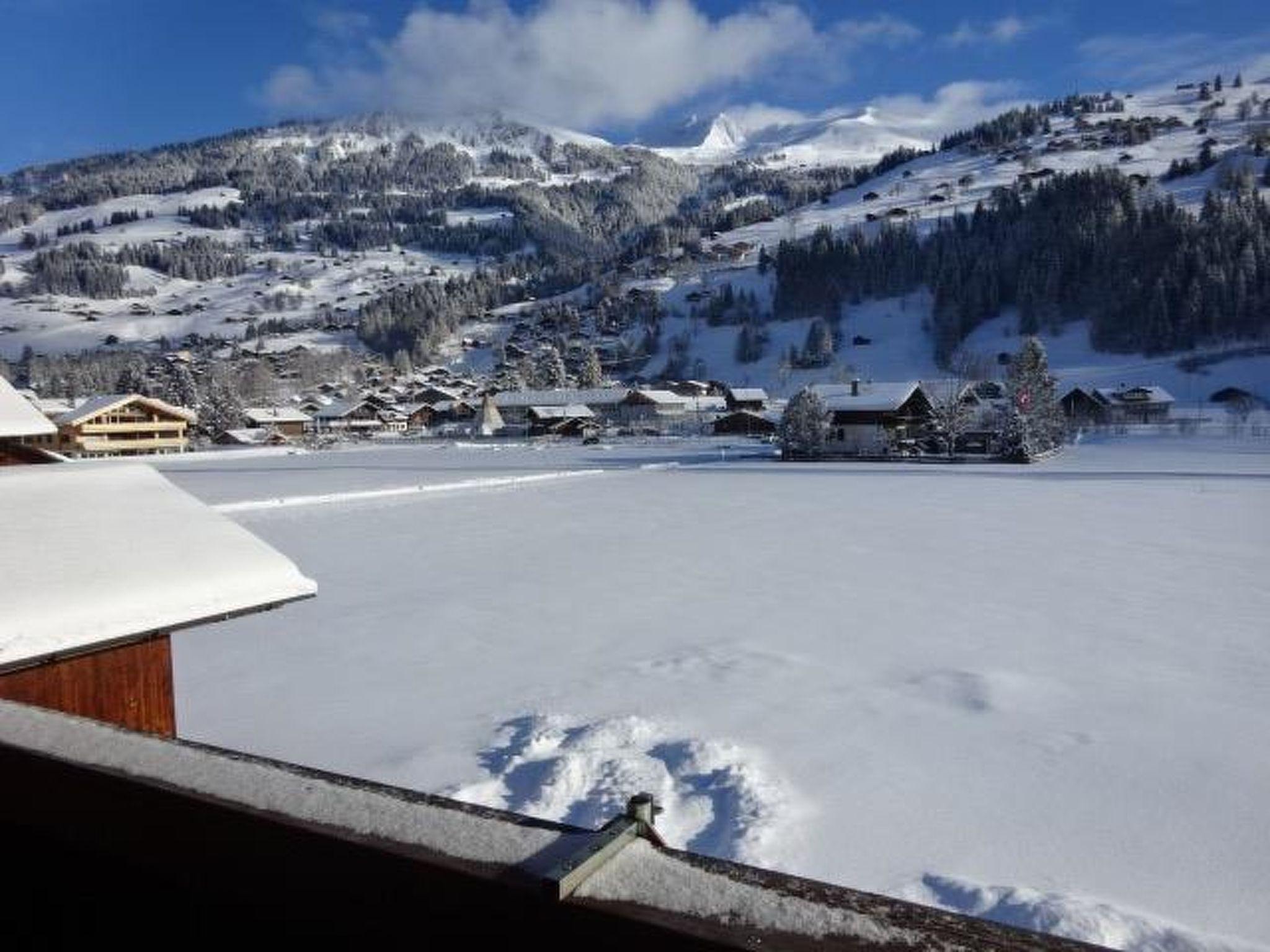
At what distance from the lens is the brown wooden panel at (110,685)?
424 cm

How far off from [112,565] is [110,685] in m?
0.77

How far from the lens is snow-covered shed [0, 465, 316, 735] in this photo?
4.05m

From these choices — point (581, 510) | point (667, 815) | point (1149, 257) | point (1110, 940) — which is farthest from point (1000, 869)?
point (1149, 257)

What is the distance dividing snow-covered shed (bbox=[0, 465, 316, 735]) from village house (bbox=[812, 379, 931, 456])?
4830cm

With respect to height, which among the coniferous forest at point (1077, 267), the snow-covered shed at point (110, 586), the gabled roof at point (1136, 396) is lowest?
the snow-covered shed at point (110, 586)

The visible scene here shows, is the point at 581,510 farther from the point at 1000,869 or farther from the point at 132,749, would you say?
the point at 132,749

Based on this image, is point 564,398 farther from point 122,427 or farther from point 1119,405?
point 1119,405

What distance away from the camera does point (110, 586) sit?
437 cm

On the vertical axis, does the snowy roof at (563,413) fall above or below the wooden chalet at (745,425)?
above

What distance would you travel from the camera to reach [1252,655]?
9789 mm

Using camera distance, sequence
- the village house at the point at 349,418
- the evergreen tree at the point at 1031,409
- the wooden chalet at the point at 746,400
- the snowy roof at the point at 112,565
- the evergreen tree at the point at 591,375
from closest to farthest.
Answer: the snowy roof at the point at 112,565 < the evergreen tree at the point at 1031,409 < the wooden chalet at the point at 746,400 < the village house at the point at 349,418 < the evergreen tree at the point at 591,375

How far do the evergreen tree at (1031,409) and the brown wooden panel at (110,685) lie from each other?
149ft

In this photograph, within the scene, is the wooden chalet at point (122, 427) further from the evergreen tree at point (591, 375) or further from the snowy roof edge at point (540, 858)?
the snowy roof edge at point (540, 858)

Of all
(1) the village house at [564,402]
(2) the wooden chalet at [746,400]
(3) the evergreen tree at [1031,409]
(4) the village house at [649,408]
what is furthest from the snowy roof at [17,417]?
(1) the village house at [564,402]
